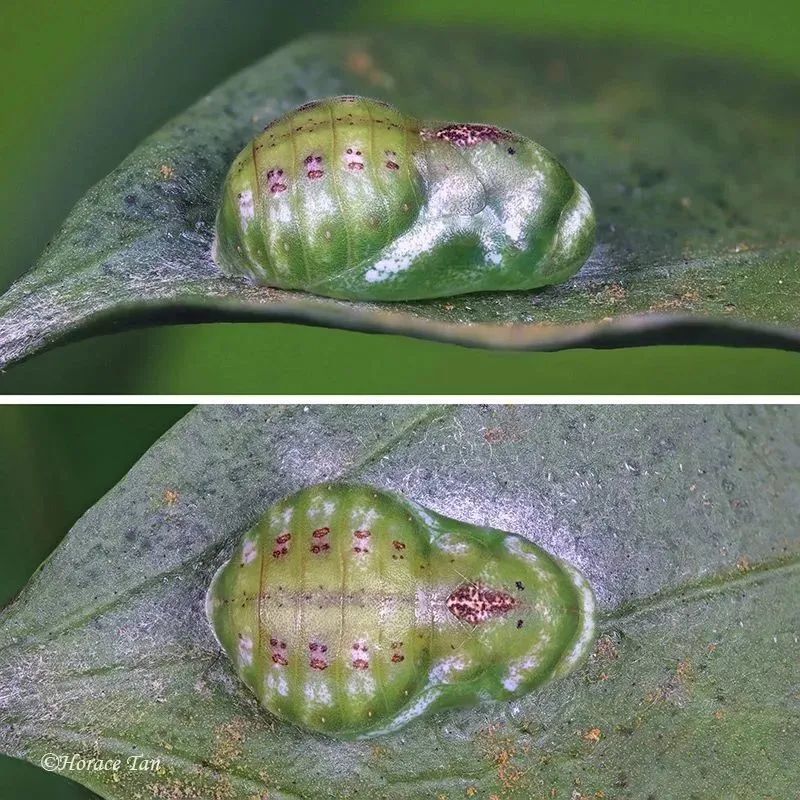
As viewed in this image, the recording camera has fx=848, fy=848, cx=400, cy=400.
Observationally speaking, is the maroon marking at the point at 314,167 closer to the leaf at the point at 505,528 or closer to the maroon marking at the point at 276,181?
the maroon marking at the point at 276,181

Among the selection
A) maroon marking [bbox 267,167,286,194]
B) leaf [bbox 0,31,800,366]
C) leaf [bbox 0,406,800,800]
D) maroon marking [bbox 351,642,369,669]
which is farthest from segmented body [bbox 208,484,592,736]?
maroon marking [bbox 267,167,286,194]

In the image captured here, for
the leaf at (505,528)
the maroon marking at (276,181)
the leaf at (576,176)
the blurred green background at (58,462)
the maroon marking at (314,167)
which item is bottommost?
the leaf at (505,528)

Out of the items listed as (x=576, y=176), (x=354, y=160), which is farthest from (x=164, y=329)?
(x=576, y=176)

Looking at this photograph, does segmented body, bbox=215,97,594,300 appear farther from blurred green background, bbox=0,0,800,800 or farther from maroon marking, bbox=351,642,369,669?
maroon marking, bbox=351,642,369,669

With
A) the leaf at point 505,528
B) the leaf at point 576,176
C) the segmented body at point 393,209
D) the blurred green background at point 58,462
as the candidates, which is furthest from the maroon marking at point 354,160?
the blurred green background at point 58,462

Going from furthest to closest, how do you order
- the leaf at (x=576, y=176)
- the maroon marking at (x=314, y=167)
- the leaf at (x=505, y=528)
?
1. the leaf at (x=505, y=528)
2. the leaf at (x=576, y=176)
3. the maroon marking at (x=314, y=167)

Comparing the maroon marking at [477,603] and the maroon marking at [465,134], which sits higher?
the maroon marking at [465,134]

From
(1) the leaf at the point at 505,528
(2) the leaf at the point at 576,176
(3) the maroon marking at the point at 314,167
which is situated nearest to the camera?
(3) the maroon marking at the point at 314,167
